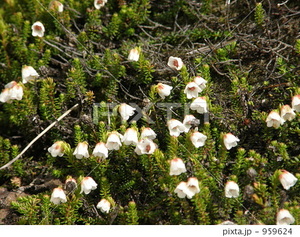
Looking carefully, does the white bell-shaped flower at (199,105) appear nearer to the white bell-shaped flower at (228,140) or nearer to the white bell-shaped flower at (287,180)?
the white bell-shaped flower at (228,140)

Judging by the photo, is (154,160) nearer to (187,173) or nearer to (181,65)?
(187,173)

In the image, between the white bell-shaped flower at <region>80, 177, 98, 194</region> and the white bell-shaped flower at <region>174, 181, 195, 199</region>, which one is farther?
the white bell-shaped flower at <region>80, 177, 98, 194</region>

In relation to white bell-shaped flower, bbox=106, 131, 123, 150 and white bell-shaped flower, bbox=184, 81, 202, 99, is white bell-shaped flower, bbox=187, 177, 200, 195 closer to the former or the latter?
white bell-shaped flower, bbox=106, 131, 123, 150

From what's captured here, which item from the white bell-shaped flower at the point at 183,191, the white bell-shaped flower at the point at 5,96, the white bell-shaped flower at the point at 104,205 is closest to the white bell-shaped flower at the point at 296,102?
the white bell-shaped flower at the point at 183,191

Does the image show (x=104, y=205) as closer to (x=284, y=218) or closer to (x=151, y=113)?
(x=151, y=113)

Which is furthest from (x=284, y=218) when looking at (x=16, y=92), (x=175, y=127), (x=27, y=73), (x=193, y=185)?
(x=27, y=73)

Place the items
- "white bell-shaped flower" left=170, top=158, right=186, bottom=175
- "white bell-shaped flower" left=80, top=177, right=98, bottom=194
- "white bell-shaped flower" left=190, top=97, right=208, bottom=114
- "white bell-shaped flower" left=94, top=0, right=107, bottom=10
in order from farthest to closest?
"white bell-shaped flower" left=94, top=0, right=107, bottom=10
"white bell-shaped flower" left=190, top=97, right=208, bottom=114
"white bell-shaped flower" left=80, top=177, right=98, bottom=194
"white bell-shaped flower" left=170, top=158, right=186, bottom=175

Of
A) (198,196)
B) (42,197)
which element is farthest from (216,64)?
(42,197)

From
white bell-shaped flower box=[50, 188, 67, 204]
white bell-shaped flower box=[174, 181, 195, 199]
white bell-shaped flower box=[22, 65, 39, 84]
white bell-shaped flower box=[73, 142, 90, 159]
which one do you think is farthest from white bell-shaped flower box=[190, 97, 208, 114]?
white bell-shaped flower box=[22, 65, 39, 84]
